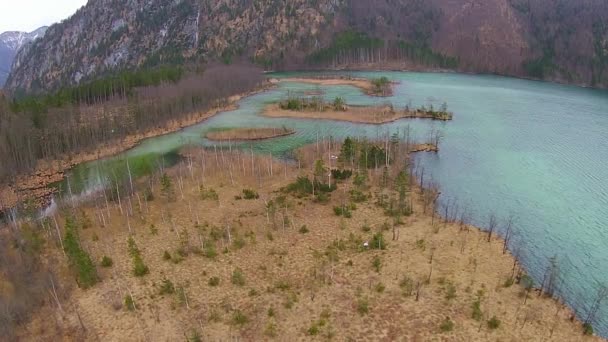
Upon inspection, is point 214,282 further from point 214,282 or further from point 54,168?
point 54,168

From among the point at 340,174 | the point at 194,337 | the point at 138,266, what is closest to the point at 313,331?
the point at 194,337

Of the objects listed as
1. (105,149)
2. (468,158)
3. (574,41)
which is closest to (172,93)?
(105,149)

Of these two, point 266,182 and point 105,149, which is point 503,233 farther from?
point 105,149

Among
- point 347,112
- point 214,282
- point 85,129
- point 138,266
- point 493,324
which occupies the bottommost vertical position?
point 493,324

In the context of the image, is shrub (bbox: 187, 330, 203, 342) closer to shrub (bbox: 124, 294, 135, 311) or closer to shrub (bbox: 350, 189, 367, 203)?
shrub (bbox: 124, 294, 135, 311)

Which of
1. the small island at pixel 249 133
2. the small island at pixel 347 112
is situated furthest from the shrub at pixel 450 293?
the small island at pixel 347 112

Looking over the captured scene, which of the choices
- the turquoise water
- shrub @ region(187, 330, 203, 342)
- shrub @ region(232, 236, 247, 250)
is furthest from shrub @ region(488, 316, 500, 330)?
shrub @ region(232, 236, 247, 250)
